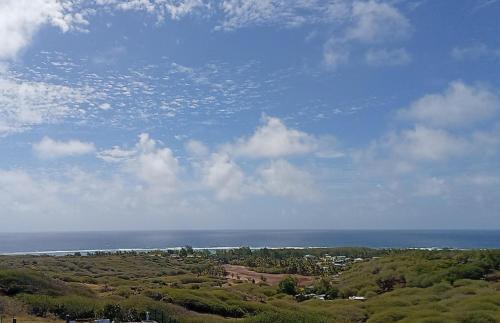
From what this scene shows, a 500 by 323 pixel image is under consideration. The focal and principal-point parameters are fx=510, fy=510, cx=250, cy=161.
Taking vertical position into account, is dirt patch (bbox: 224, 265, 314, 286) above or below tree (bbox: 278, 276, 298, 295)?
below

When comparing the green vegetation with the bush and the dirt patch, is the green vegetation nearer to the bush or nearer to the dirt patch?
the bush

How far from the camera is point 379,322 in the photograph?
90.0 feet

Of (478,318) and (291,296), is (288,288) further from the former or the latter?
(478,318)

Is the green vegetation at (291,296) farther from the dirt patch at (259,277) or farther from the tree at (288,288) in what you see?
the dirt patch at (259,277)

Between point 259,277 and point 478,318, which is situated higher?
point 478,318

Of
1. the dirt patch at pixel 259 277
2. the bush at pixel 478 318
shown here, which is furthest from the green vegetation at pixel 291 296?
the dirt patch at pixel 259 277

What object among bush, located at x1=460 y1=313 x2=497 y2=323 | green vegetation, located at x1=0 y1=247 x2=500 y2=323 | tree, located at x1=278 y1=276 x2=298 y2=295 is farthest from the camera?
tree, located at x1=278 y1=276 x2=298 y2=295

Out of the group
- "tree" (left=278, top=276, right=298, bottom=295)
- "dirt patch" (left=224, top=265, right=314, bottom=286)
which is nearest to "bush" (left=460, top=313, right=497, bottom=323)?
"tree" (left=278, top=276, right=298, bottom=295)

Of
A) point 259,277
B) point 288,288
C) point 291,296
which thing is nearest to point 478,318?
point 291,296

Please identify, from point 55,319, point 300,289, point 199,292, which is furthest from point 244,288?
point 55,319

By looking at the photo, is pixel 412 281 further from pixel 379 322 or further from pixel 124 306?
pixel 124 306

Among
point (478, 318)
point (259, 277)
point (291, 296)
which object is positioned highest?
point (478, 318)

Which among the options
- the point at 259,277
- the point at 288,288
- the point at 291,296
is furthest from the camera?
the point at 259,277

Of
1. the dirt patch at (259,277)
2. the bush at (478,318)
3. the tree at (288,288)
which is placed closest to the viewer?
the bush at (478,318)
